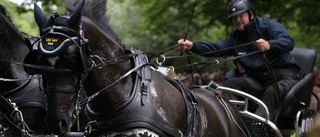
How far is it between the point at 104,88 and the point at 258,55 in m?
3.20

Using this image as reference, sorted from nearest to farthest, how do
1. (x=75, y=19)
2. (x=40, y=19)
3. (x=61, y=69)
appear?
(x=61, y=69)
(x=75, y=19)
(x=40, y=19)

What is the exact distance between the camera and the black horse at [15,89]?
231 inches

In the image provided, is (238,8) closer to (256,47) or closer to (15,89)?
(256,47)

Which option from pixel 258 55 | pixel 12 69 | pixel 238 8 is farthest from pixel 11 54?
pixel 258 55

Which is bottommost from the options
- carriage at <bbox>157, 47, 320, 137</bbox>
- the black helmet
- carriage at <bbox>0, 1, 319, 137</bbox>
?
carriage at <bbox>157, 47, 320, 137</bbox>

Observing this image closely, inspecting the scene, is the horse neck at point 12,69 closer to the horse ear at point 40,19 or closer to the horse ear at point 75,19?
the horse ear at point 40,19

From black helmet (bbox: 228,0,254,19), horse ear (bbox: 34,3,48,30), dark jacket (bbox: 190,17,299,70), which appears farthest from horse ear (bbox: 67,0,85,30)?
black helmet (bbox: 228,0,254,19)

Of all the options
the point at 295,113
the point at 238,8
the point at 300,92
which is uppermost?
the point at 238,8

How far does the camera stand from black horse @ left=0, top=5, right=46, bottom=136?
5.87 m

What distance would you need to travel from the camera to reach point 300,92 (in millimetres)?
7715

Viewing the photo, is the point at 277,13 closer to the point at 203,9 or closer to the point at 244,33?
the point at 203,9

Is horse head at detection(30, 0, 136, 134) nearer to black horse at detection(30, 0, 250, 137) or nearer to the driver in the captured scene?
black horse at detection(30, 0, 250, 137)

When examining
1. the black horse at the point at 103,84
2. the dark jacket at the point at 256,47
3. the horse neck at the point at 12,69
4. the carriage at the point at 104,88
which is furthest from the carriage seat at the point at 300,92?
the horse neck at the point at 12,69

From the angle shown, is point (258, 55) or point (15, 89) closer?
point (15, 89)
